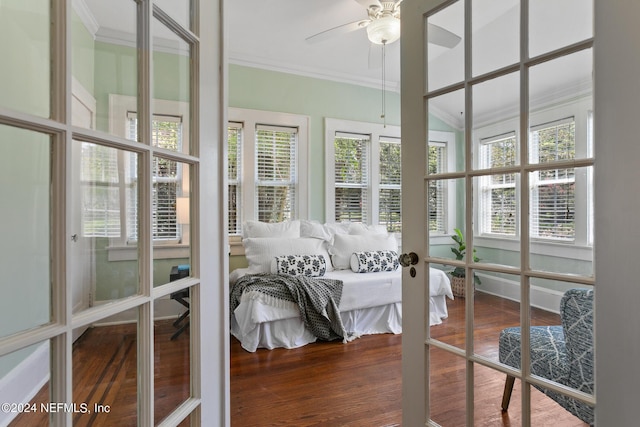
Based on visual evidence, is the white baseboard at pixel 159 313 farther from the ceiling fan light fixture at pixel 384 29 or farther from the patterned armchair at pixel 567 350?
the ceiling fan light fixture at pixel 384 29

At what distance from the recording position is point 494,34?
120 cm

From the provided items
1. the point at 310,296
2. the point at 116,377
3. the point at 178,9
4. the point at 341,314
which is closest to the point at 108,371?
the point at 116,377

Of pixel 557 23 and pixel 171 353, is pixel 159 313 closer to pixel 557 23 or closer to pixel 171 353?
pixel 171 353

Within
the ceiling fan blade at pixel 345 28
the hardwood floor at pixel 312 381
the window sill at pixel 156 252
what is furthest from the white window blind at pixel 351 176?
the window sill at pixel 156 252

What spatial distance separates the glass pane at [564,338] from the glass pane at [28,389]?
4.18 ft

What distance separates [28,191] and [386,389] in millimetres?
2248

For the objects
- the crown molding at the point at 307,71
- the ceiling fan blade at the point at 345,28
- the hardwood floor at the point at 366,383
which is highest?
the crown molding at the point at 307,71

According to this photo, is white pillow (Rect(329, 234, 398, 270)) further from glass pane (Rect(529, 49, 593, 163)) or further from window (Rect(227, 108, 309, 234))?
glass pane (Rect(529, 49, 593, 163))

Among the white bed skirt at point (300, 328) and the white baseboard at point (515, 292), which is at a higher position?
the white baseboard at point (515, 292)

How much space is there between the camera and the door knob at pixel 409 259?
1.44m

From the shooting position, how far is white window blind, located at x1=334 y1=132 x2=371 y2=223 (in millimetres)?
4629

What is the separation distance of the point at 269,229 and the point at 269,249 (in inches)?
15.7

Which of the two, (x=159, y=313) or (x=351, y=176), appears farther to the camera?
(x=351, y=176)

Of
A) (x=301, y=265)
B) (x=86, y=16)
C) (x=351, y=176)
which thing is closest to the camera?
(x=86, y=16)
